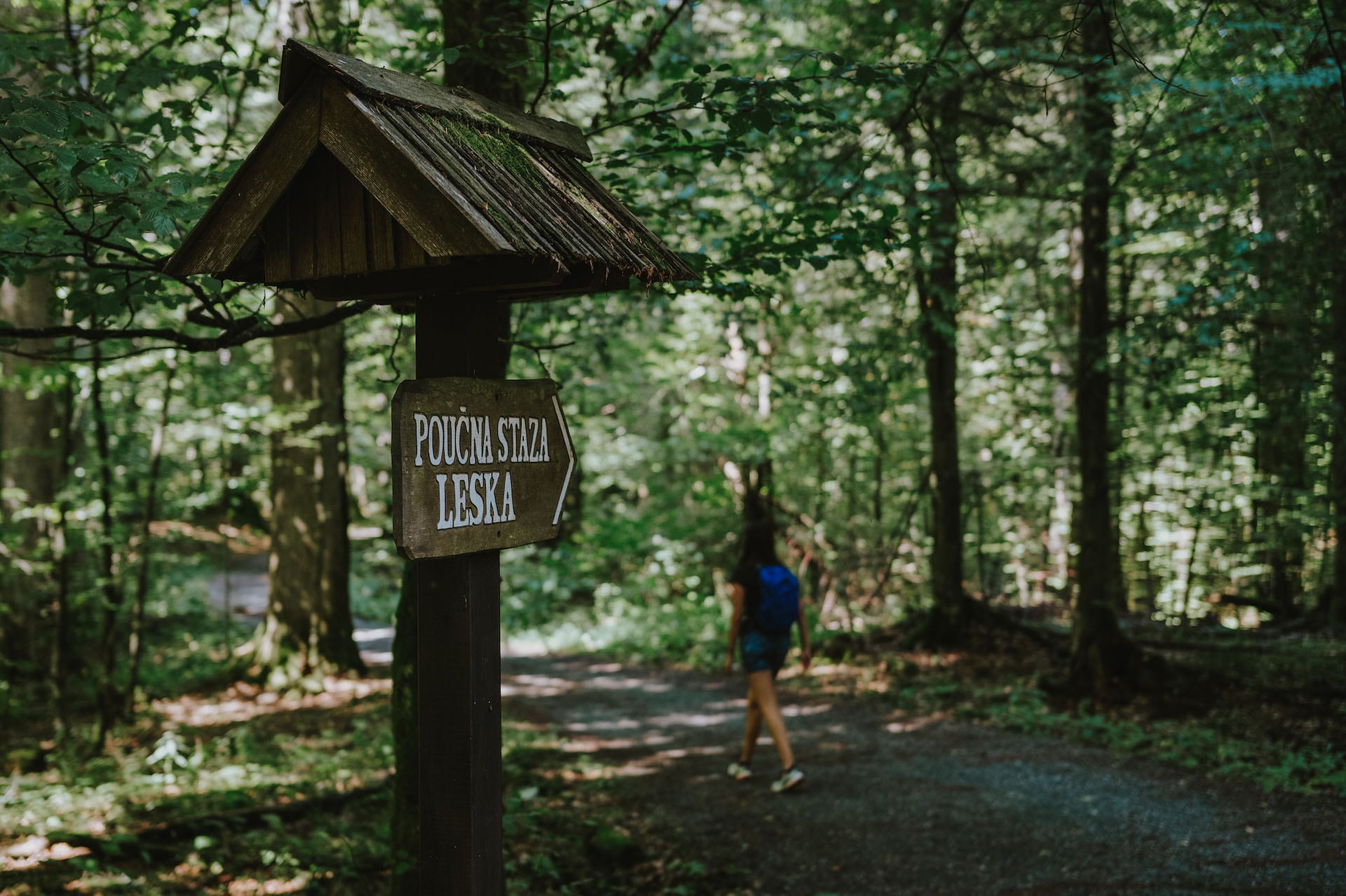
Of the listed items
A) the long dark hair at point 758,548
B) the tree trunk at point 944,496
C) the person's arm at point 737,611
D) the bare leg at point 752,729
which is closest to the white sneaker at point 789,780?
the bare leg at point 752,729

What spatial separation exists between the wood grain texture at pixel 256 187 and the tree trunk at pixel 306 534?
827 centimetres

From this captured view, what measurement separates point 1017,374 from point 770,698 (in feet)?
16.0

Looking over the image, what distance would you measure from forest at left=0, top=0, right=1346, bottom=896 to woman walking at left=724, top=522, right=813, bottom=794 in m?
1.26

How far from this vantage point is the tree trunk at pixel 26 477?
33.6 feet

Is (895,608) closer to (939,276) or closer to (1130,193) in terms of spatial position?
(939,276)

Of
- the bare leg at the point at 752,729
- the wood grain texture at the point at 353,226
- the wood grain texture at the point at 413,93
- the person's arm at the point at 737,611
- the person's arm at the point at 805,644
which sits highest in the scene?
the wood grain texture at the point at 413,93

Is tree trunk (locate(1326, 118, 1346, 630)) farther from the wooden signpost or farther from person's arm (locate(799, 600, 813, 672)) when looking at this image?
the wooden signpost

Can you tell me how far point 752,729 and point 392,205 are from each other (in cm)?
565

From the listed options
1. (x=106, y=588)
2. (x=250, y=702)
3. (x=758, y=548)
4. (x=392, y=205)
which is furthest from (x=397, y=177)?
(x=250, y=702)

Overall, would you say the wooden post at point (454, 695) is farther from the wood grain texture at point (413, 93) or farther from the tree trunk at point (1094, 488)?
the tree trunk at point (1094, 488)

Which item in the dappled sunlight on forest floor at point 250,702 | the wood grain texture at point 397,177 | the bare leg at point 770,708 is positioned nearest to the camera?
the wood grain texture at point 397,177

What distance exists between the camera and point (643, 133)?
15.5 feet

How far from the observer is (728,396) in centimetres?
1581

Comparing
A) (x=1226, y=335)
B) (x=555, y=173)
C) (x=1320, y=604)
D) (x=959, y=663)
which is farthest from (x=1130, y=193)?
(x=555, y=173)
